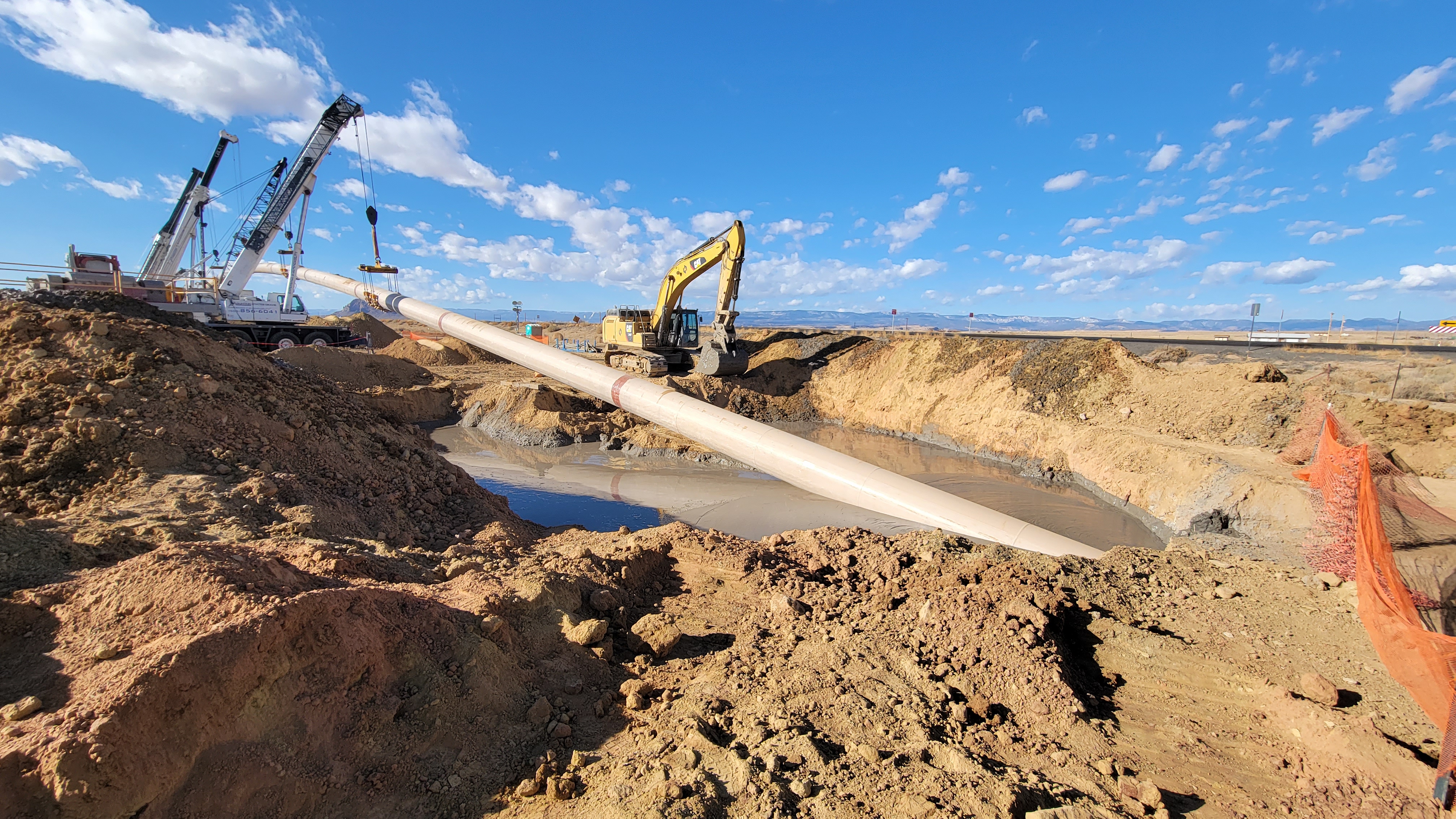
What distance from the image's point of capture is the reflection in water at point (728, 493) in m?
10.5

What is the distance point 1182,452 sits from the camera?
10.8 meters

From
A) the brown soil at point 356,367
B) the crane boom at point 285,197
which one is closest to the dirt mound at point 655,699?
the brown soil at point 356,367

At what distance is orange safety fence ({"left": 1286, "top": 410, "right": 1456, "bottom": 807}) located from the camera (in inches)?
150

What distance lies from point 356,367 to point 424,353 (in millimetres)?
6858

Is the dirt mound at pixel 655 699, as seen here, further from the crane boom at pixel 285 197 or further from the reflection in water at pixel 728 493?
the crane boom at pixel 285 197

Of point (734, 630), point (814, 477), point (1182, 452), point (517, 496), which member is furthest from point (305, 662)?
point (1182, 452)

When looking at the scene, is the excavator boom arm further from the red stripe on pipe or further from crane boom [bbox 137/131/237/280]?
crane boom [bbox 137/131/237/280]

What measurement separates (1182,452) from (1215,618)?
21.6 feet

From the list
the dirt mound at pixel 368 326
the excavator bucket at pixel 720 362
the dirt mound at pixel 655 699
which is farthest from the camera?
the dirt mound at pixel 368 326

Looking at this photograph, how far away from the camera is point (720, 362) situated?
1972 centimetres

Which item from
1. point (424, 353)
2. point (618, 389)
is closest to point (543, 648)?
point (618, 389)

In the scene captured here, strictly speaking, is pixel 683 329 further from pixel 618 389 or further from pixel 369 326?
pixel 369 326

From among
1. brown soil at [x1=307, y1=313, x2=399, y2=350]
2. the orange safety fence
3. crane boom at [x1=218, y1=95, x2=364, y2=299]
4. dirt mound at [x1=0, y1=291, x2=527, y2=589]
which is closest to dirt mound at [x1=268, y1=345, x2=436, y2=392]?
crane boom at [x1=218, y1=95, x2=364, y2=299]

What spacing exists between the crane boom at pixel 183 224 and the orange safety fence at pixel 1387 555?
113 ft
